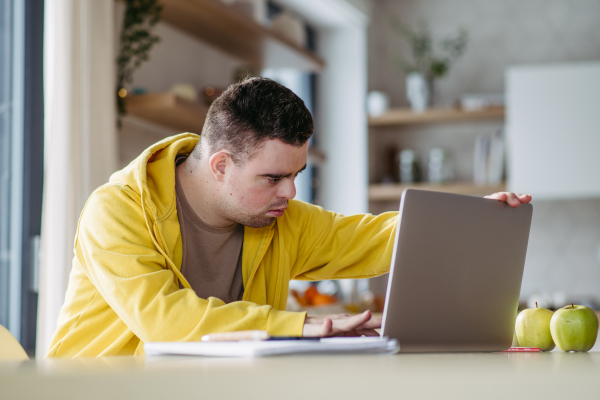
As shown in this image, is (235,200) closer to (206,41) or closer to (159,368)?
(159,368)

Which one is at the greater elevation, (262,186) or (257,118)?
(257,118)

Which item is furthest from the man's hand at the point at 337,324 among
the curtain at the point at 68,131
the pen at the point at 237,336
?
the curtain at the point at 68,131

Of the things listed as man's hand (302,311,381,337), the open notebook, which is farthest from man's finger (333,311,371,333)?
the open notebook

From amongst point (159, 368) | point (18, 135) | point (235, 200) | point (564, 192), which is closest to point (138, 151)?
point (18, 135)

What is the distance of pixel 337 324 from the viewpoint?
1.07 m

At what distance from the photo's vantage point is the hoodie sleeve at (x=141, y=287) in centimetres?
113

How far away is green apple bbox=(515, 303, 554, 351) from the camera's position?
121 centimetres

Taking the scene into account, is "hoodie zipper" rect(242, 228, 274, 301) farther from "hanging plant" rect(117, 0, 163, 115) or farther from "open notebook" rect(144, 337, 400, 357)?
"hanging plant" rect(117, 0, 163, 115)

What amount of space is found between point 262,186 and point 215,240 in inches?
7.5

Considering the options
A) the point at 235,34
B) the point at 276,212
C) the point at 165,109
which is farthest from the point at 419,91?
the point at 276,212

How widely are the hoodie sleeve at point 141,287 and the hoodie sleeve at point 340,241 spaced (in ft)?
1.45

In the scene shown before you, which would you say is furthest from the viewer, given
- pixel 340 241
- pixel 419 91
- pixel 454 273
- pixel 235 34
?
pixel 419 91

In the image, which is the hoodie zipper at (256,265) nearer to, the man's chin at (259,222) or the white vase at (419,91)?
the man's chin at (259,222)

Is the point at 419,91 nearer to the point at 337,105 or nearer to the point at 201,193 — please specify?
the point at 337,105
